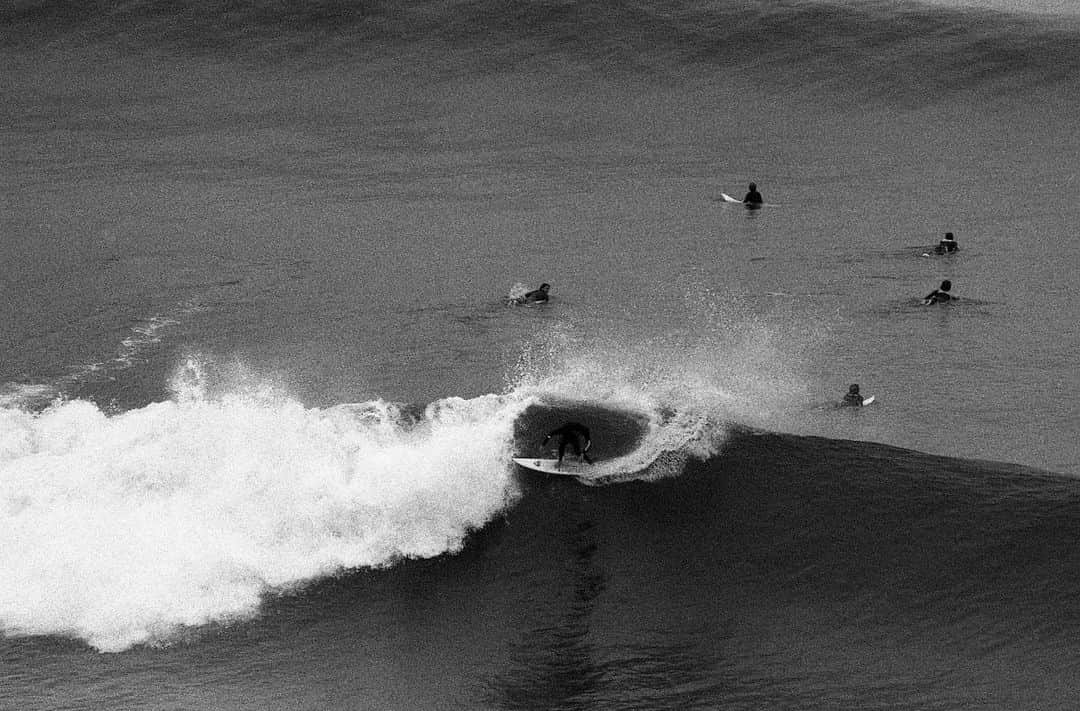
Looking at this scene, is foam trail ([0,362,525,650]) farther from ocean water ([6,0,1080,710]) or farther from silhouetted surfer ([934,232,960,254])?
silhouetted surfer ([934,232,960,254])

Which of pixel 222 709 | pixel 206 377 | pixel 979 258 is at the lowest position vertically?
pixel 222 709

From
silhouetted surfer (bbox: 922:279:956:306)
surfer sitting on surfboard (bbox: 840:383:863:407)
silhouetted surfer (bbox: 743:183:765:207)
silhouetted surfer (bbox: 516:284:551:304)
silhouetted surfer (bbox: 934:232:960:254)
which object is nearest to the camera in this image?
surfer sitting on surfboard (bbox: 840:383:863:407)

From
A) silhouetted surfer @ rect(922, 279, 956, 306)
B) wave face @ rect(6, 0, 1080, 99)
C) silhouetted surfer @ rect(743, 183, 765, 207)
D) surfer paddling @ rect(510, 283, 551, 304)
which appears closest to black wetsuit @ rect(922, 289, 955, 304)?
silhouetted surfer @ rect(922, 279, 956, 306)

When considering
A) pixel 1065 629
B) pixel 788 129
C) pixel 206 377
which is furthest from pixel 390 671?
pixel 788 129

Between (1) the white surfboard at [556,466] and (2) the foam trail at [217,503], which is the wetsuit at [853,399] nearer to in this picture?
(1) the white surfboard at [556,466]

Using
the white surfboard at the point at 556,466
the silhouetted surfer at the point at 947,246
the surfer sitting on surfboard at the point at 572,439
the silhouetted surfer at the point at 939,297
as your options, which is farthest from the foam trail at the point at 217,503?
the silhouetted surfer at the point at 947,246

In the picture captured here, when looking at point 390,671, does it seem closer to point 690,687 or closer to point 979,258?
point 690,687
